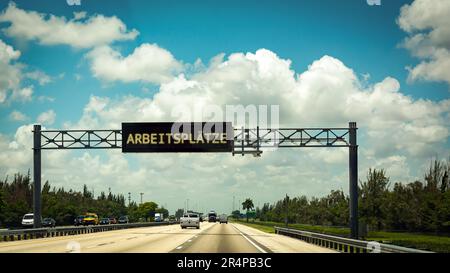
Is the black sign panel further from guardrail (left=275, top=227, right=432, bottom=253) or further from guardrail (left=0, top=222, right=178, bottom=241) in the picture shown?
guardrail (left=275, top=227, right=432, bottom=253)

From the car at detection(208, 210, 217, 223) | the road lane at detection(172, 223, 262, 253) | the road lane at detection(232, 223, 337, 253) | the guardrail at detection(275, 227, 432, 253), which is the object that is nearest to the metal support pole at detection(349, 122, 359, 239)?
the guardrail at detection(275, 227, 432, 253)

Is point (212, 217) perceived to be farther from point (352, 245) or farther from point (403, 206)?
point (352, 245)

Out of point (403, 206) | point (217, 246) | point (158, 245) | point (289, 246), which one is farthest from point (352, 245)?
point (403, 206)

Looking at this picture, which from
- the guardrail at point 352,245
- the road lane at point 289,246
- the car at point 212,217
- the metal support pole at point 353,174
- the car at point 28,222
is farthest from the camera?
the car at point 212,217

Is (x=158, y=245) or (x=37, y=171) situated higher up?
(x=37, y=171)

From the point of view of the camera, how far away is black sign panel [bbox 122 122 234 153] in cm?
4834

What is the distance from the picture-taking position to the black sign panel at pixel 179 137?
48344 millimetres

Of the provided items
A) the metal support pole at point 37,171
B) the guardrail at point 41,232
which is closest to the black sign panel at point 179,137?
the metal support pole at point 37,171

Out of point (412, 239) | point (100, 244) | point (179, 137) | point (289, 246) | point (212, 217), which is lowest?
point (212, 217)

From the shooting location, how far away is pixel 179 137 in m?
48.3

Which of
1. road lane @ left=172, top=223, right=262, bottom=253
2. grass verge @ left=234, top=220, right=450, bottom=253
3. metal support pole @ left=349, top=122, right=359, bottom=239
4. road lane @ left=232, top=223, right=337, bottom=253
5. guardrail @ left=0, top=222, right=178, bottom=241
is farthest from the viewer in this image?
metal support pole @ left=349, top=122, right=359, bottom=239

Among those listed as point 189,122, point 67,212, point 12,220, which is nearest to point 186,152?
point 189,122

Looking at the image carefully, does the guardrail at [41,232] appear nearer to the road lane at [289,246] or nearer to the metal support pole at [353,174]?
the road lane at [289,246]
